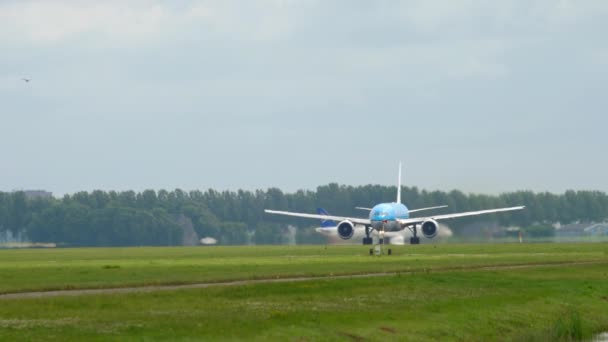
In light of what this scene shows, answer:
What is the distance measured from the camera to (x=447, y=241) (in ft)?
453

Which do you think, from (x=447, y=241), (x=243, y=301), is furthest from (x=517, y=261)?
(x=447, y=241)

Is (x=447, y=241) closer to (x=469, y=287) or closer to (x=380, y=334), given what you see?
(x=469, y=287)

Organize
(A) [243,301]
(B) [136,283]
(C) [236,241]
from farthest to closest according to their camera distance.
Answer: (C) [236,241] → (B) [136,283] → (A) [243,301]

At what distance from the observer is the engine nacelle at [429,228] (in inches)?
5397

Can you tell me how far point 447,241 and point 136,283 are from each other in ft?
278

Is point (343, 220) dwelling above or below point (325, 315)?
above

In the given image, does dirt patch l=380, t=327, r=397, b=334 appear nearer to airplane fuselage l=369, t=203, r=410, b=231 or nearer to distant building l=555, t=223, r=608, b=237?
airplane fuselage l=369, t=203, r=410, b=231

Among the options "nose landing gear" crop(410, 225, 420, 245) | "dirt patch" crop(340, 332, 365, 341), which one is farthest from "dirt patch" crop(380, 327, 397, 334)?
"nose landing gear" crop(410, 225, 420, 245)

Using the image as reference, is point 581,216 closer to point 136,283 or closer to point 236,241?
point 236,241

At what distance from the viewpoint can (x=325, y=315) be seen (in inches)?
1700

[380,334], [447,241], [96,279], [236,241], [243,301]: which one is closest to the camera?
[380,334]

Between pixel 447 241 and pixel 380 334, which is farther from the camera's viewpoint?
pixel 447 241

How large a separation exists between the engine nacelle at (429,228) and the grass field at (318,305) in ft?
202

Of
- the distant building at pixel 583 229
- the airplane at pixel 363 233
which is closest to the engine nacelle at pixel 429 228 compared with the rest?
the airplane at pixel 363 233
